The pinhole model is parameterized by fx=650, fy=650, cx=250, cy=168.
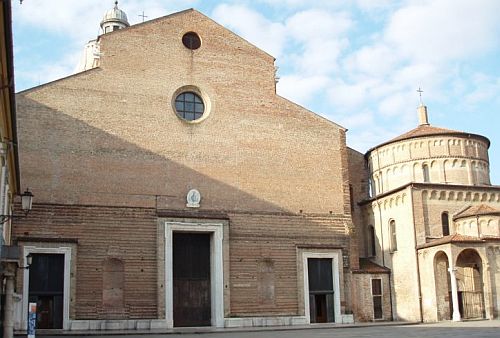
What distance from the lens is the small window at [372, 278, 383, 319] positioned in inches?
1148

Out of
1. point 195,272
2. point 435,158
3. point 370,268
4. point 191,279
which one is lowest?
point 191,279

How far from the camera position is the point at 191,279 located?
26.5 metres

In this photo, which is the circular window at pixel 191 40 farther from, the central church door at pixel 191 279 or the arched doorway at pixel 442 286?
the arched doorway at pixel 442 286

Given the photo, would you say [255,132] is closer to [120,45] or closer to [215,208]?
[215,208]

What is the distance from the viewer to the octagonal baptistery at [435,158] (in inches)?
1308

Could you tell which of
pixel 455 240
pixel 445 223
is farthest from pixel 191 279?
pixel 445 223

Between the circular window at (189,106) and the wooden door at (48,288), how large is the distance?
7803mm

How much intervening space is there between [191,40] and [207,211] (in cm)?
757

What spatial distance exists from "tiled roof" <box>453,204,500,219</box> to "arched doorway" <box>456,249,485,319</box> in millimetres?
1713

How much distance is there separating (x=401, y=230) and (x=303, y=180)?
5.35 meters

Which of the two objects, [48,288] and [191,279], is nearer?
[48,288]

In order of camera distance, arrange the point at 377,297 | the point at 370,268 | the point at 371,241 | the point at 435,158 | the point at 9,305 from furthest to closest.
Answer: the point at 435,158 < the point at 371,241 < the point at 370,268 < the point at 377,297 < the point at 9,305

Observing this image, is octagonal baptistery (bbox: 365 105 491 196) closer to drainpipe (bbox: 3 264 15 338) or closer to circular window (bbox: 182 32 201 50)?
circular window (bbox: 182 32 201 50)

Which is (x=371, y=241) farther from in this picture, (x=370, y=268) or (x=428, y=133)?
(x=428, y=133)
